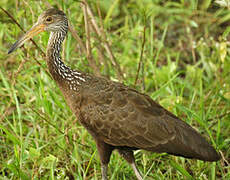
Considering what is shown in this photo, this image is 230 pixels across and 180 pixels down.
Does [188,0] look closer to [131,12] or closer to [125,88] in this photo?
[131,12]

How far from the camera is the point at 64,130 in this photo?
13.4ft

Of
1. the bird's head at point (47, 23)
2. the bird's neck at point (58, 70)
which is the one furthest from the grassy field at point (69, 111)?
the bird's neck at point (58, 70)

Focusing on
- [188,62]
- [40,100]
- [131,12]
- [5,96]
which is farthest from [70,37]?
[131,12]

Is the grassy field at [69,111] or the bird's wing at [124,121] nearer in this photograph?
the bird's wing at [124,121]

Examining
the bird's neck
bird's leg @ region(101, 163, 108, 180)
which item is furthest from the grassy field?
the bird's neck

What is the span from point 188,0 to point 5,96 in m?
3.88

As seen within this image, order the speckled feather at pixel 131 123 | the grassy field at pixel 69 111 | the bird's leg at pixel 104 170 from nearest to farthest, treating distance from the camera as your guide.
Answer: the speckled feather at pixel 131 123 < the bird's leg at pixel 104 170 < the grassy field at pixel 69 111

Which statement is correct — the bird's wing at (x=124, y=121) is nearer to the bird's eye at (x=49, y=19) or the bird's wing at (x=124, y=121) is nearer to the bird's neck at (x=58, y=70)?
the bird's neck at (x=58, y=70)

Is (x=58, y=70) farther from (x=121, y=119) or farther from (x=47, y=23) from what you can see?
(x=121, y=119)

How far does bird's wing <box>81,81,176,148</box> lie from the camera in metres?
3.40

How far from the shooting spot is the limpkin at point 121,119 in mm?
3381

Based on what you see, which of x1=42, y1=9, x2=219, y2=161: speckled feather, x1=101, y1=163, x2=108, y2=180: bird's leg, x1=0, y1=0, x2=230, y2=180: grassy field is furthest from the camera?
x1=0, y1=0, x2=230, y2=180: grassy field

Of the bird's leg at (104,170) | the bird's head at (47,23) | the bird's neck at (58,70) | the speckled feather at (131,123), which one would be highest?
the bird's head at (47,23)

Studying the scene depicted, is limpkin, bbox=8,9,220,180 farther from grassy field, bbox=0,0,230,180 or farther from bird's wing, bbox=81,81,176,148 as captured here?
grassy field, bbox=0,0,230,180
